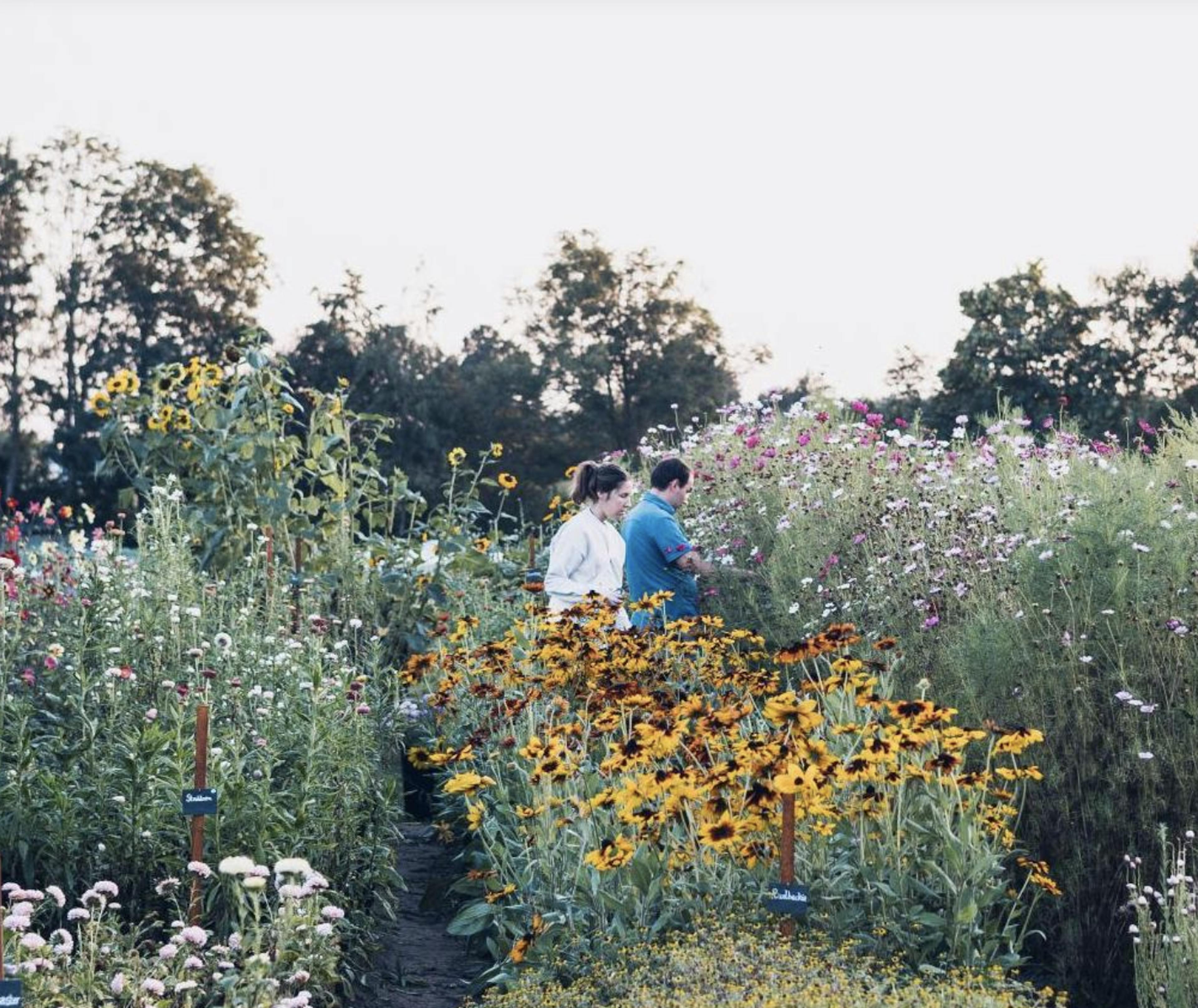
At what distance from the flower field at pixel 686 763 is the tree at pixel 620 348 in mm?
26138

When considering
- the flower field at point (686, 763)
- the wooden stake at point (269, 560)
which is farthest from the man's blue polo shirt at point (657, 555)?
the wooden stake at point (269, 560)

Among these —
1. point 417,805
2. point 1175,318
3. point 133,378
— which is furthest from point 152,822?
point 1175,318

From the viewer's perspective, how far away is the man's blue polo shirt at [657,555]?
21.6ft

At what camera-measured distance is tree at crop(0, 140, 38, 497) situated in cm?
3044

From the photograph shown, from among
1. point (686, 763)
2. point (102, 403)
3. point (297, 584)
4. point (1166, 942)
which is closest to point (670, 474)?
point (686, 763)

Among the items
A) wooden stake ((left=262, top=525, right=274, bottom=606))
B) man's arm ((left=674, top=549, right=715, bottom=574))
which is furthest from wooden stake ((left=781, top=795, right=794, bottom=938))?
wooden stake ((left=262, top=525, right=274, bottom=606))

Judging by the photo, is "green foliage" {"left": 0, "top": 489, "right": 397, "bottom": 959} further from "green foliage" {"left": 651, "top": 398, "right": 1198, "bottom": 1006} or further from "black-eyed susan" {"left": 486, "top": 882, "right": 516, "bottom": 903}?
"green foliage" {"left": 651, "top": 398, "right": 1198, "bottom": 1006}

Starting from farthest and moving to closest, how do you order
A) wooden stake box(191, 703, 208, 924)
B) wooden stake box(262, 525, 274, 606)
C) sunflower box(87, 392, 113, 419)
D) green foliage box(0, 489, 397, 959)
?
sunflower box(87, 392, 113, 419) < wooden stake box(262, 525, 274, 606) < green foliage box(0, 489, 397, 959) < wooden stake box(191, 703, 208, 924)

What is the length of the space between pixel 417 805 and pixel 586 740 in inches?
113

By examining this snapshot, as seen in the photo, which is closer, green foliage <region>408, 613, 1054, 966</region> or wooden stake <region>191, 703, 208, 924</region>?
green foliage <region>408, 613, 1054, 966</region>

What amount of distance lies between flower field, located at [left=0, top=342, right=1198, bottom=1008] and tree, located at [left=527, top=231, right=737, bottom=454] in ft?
85.8

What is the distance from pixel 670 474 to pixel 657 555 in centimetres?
37

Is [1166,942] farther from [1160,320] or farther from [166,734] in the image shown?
[1160,320]

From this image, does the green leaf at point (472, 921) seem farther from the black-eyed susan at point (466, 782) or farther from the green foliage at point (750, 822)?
the black-eyed susan at point (466, 782)
